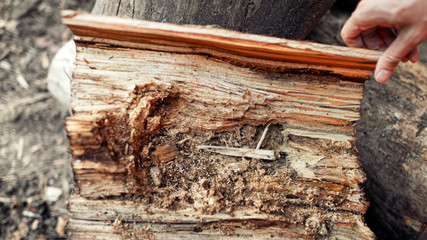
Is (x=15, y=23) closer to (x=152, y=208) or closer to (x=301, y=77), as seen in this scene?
(x=152, y=208)

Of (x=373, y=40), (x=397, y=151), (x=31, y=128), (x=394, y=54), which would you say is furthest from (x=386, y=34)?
(x=31, y=128)

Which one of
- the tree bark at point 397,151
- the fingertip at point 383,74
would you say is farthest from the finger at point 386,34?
the tree bark at point 397,151

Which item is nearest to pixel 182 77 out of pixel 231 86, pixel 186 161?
pixel 231 86

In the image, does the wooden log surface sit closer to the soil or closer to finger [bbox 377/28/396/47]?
finger [bbox 377/28/396/47]

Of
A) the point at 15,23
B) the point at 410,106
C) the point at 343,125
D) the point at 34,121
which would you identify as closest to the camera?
the point at 343,125

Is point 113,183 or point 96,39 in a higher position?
point 96,39

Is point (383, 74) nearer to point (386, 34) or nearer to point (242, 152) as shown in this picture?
point (386, 34)

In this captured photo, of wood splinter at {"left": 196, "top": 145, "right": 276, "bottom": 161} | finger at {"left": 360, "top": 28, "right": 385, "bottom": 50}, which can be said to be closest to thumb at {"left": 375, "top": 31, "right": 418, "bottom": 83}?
finger at {"left": 360, "top": 28, "right": 385, "bottom": 50}
